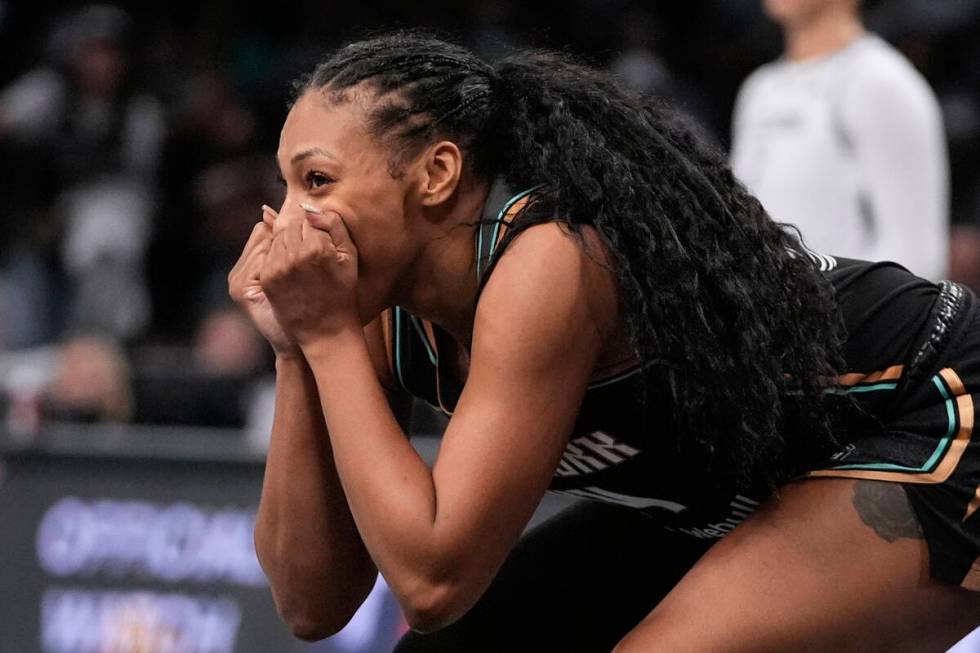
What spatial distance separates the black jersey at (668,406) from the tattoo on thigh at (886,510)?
0.03 meters

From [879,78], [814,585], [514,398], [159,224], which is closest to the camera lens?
[514,398]

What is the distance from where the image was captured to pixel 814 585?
2.23m

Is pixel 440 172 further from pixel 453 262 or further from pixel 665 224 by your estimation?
pixel 665 224

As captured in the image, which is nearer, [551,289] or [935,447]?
[551,289]

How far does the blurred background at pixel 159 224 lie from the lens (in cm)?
477

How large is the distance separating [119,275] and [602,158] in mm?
6254

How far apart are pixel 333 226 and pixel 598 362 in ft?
1.38

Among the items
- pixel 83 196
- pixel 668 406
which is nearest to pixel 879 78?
pixel 668 406

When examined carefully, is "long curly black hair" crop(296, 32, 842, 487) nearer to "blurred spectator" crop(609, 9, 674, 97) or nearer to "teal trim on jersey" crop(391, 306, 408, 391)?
"teal trim on jersey" crop(391, 306, 408, 391)

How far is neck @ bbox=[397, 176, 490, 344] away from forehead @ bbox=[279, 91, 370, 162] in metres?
0.17

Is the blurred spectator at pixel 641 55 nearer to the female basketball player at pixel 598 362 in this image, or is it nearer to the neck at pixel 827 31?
the neck at pixel 827 31

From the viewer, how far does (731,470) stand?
231cm

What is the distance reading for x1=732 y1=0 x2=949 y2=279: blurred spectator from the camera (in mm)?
4039

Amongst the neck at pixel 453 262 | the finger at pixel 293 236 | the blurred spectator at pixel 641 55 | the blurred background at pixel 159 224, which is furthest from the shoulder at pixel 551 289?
the blurred spectator at pixel 641 55
